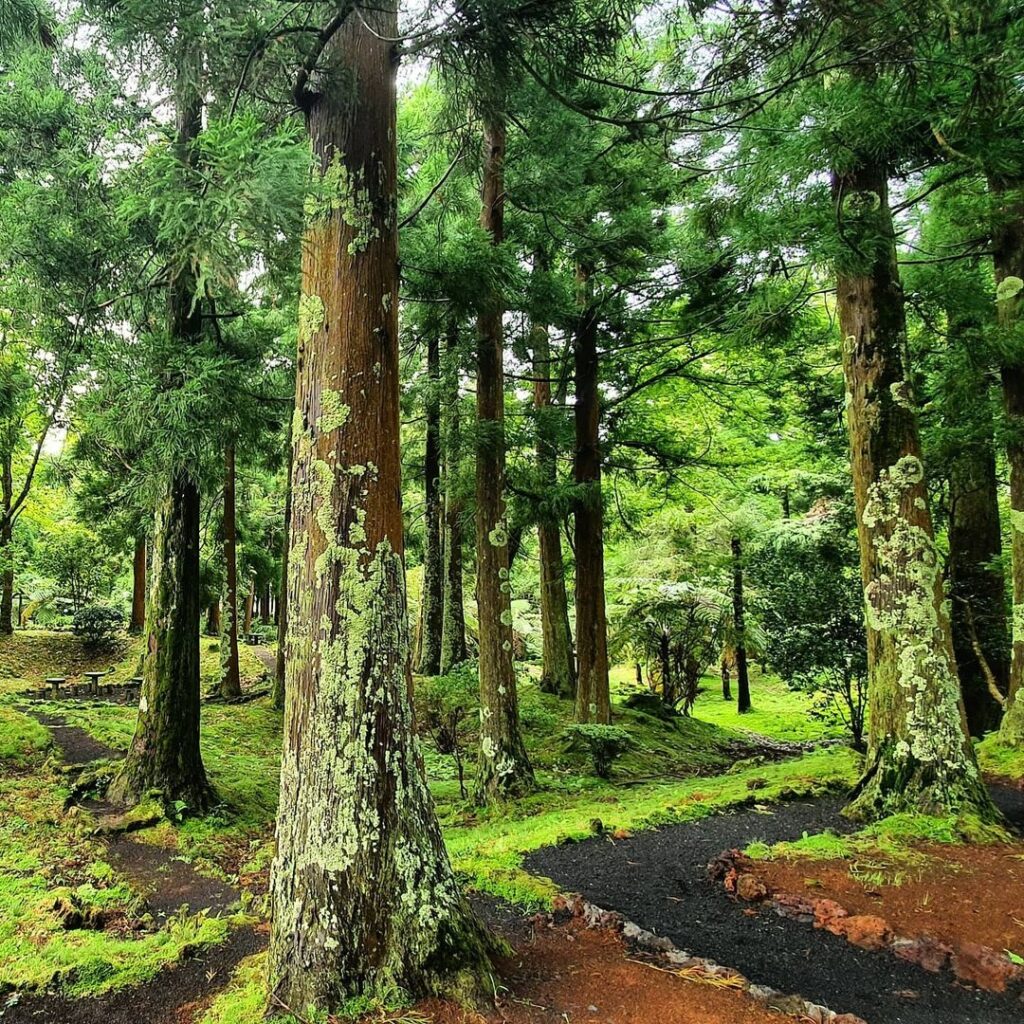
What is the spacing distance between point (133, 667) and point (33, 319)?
41.4ft

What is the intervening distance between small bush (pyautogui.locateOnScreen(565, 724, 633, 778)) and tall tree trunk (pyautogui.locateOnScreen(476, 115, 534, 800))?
837 mm

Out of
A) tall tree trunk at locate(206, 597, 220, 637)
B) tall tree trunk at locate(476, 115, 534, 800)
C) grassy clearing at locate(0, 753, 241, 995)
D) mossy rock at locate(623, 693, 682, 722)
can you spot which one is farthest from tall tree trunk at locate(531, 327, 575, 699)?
tall tree trunk at locate(206, 597, 220, 637)

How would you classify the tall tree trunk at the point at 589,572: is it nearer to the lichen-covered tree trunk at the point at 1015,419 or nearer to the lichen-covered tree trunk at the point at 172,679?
the lichen-covered tree trunk at the point at 1015,419

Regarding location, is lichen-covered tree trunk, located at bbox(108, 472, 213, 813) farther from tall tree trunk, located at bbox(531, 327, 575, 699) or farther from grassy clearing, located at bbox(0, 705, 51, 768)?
tall tree trunk, located at bbox(531, 327, 575, 699)

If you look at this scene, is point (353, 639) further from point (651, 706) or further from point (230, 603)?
point (230, 603)

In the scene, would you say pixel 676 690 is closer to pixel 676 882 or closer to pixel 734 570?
pixel 734 570

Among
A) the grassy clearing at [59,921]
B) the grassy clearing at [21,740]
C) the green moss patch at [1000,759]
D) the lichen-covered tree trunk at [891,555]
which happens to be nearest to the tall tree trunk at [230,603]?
the grassy clearing at [21,740]

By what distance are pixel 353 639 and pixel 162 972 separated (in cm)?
205

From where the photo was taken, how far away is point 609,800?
21.2 ft

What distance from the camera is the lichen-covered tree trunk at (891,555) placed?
4441mm

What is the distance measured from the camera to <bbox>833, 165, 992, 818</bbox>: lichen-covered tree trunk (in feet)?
14.6

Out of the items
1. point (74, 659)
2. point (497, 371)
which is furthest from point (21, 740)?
point (74, 659)

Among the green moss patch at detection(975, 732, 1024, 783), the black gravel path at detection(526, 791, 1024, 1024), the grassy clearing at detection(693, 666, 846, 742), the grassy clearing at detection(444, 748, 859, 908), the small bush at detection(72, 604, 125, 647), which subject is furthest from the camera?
the small bush at detection(72, 604, 125, 647)

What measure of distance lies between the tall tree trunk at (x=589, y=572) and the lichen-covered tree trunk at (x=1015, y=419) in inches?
178
